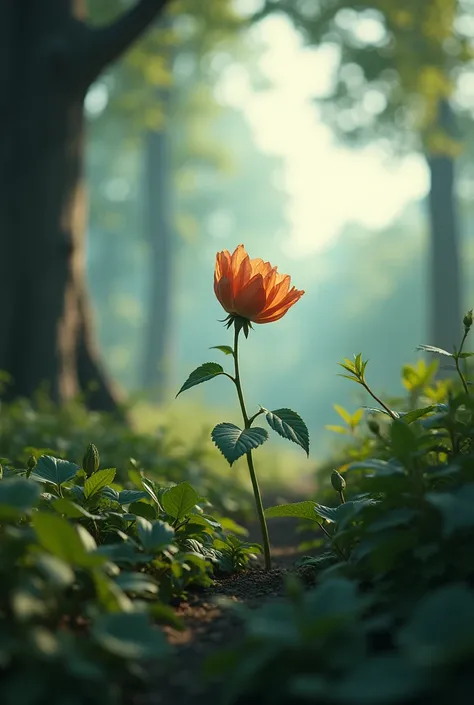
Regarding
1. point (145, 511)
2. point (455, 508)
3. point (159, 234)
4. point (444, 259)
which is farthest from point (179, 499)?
point (159, 234)

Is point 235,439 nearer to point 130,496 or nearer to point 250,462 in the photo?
point 250,462

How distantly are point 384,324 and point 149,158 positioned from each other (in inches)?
1013

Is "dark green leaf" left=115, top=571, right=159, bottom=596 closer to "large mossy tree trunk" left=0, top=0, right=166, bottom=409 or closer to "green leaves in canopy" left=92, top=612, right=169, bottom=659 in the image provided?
"green leaves in canopy" left=92, top=612, right=169, bottom=659

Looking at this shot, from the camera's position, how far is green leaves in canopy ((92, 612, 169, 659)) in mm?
1207

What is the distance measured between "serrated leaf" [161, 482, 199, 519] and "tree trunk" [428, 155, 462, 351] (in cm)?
1150

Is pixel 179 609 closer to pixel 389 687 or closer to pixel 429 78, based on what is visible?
pixel 389 687

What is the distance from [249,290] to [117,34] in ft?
16.7

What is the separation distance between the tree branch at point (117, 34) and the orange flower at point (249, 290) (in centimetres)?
494

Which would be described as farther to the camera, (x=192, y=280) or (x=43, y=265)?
(x=192, y=280)

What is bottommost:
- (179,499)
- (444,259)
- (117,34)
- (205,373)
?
(179,499)

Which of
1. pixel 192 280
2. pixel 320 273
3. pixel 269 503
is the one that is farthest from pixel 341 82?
pixel 320 273

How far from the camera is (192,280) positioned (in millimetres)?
47219

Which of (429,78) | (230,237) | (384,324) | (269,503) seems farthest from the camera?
(230,237)

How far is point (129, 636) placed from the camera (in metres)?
1.26
